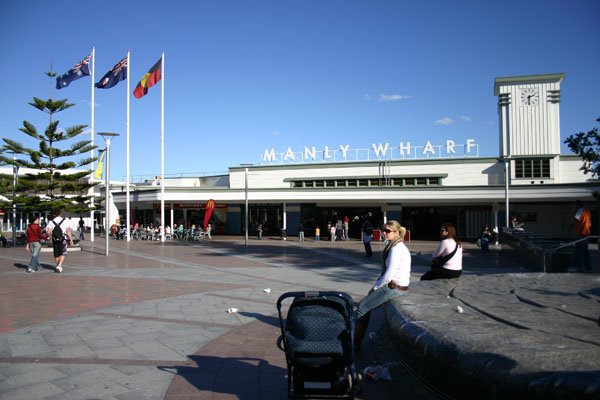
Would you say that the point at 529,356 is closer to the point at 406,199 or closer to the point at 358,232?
the point at 406,199

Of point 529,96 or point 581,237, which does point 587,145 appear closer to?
point 581,237

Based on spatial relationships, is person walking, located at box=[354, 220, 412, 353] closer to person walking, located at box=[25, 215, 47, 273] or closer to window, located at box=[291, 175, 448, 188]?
person walking, located at box=[25, 215, 47, 273]

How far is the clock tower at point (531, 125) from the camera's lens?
110ft

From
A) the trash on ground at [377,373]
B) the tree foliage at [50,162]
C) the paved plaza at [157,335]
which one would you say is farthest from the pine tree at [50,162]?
the trash on ground at [377,373]

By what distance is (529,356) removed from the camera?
3.30 metres

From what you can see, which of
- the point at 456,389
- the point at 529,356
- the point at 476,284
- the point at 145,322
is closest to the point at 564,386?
the point at 529,356

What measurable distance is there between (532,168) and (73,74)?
32.1m

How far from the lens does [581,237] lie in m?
11.3

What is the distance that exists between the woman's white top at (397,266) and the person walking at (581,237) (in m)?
7.46

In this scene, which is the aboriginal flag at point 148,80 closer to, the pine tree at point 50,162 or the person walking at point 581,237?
the pine tree at point 50,162

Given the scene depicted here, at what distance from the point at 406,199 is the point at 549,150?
10.9m

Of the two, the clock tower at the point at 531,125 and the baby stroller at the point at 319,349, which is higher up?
the clock tower at the point at 531,125

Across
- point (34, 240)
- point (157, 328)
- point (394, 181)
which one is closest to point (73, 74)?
point (34, 240)

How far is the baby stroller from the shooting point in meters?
3.93
